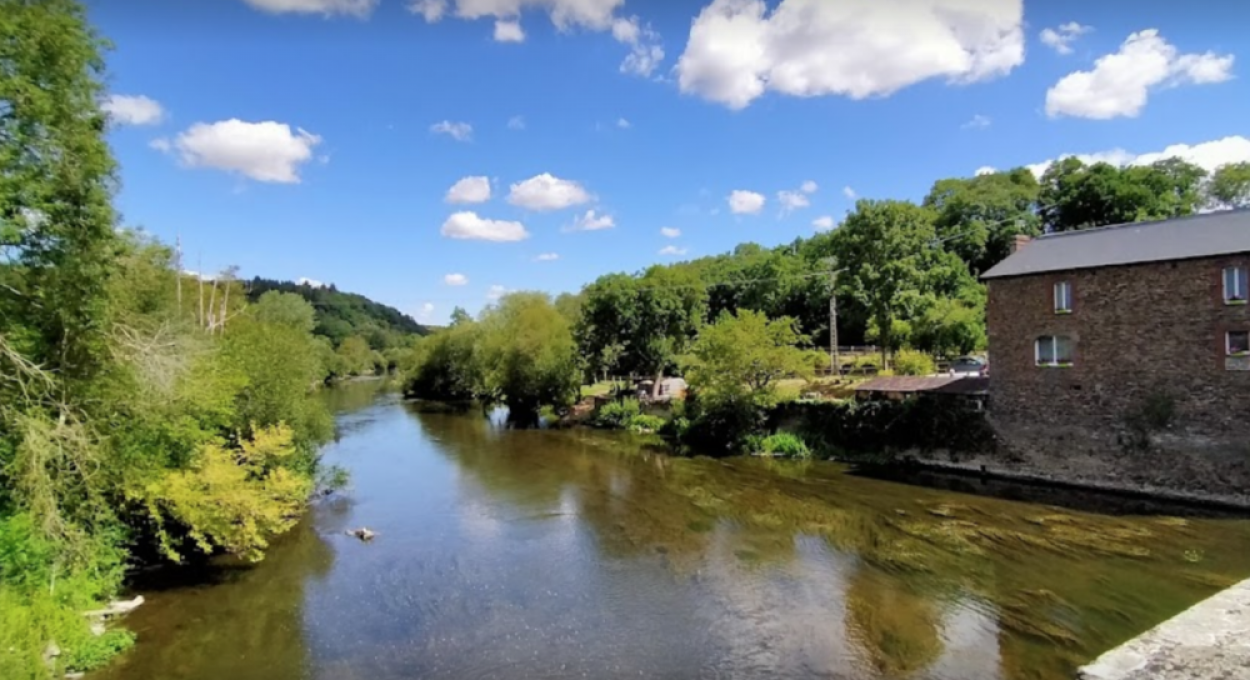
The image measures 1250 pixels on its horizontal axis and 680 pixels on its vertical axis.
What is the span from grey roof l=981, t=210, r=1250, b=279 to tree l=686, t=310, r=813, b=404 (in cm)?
1041

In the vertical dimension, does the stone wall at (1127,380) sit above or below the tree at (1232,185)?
below

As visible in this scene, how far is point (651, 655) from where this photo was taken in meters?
13.0

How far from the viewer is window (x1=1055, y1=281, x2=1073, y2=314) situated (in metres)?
25.2

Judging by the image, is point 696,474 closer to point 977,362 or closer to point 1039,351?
point 1039,351

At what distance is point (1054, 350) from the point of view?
25797 mm

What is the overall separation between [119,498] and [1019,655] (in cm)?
1857

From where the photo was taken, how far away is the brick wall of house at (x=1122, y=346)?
21844 millimetres

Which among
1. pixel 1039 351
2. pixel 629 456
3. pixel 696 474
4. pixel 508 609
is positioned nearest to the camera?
pixel 508 609

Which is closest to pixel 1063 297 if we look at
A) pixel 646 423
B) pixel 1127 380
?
pixel 1127 380

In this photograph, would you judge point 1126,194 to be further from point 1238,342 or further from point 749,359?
point 749,359

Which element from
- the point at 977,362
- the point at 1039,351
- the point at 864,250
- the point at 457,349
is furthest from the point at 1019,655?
the point at 457,349

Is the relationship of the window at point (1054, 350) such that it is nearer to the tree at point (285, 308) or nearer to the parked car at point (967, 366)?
the parked car at point (967, 366)

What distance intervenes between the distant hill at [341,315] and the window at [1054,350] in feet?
374

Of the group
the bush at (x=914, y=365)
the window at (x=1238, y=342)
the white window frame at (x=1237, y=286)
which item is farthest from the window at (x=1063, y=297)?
the bush at (x=914, y=365)
